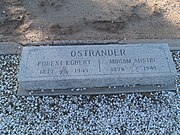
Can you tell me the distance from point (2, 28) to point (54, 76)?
140 centimetres

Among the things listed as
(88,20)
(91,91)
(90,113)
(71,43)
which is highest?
(88,20)

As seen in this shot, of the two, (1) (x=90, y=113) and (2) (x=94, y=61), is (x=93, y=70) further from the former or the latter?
(1) (x=90, y=113)

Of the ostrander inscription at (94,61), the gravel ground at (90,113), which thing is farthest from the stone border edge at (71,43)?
the gravel ground at (90,113)

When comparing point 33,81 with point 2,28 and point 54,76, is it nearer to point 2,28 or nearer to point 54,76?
point 54,76

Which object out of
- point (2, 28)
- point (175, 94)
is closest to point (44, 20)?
point (2, 28)

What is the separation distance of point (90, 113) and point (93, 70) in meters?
0.51

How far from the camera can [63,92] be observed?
3887mm

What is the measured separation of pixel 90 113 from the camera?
3.70 metres

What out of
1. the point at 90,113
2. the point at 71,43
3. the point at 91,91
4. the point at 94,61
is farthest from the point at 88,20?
the point at 90,113

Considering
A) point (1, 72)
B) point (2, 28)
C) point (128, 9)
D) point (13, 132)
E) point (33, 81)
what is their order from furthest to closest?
1. point (128, 9)
2. point (2, 28)
3. point (1, 72)
4. point (33, 81)
5. point (13, 132)

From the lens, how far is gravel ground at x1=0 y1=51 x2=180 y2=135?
11.7 feet

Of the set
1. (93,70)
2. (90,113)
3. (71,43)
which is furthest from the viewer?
(71,43)

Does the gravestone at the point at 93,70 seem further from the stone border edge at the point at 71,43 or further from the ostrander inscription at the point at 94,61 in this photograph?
the stone border edge at the point at 71,43

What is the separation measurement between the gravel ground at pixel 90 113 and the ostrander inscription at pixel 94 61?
28 cm
